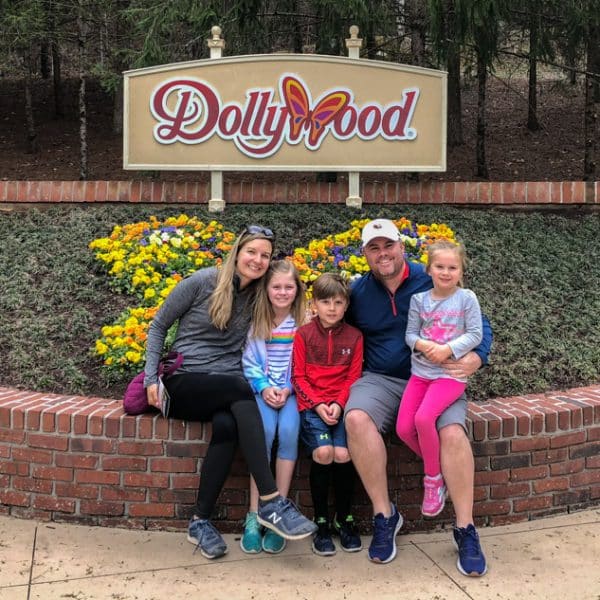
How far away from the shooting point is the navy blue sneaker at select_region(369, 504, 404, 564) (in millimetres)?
2826

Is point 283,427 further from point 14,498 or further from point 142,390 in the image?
point 14,498

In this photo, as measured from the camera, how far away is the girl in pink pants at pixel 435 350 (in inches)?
112

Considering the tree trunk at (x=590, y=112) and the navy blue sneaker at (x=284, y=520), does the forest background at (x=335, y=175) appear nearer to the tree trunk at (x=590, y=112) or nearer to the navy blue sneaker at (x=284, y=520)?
the tree trunk at (x=590, y=112)

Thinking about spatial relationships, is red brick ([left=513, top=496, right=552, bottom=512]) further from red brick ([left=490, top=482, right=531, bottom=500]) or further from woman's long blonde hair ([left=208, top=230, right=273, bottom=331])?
woman's long blonde hair ([left=208, top=230, right=273, bottom=331])

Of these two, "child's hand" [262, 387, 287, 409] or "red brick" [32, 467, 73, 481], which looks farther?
"red brick" [32, 467, 73, 481]

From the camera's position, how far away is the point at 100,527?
3135mm

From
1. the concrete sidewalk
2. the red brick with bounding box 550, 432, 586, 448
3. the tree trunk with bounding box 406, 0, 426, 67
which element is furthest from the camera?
Answer: the tree trunk with bounding box 406, 0, 426, 67

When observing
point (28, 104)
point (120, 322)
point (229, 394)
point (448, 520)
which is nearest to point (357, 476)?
point (448, 520)

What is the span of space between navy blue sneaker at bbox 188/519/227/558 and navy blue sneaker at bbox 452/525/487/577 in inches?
37.7

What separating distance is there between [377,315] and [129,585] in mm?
1511

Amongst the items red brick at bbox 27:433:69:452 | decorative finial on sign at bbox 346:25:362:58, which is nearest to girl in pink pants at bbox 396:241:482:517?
red brick at bbox 27:433:69:452

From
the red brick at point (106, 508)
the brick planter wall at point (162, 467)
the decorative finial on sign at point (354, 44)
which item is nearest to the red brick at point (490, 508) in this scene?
the brick planter wall at point (162, 467)

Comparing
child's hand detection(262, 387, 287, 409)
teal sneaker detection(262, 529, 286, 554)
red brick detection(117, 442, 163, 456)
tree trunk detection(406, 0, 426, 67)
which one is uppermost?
tree trunk detection(406, 0, 426, 67)

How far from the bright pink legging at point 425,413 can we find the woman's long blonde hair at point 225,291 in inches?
33.9
